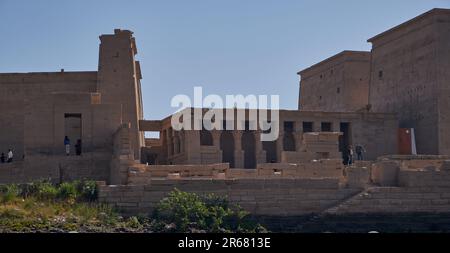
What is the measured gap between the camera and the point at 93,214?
25.7 metres

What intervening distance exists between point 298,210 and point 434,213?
3.94 metres

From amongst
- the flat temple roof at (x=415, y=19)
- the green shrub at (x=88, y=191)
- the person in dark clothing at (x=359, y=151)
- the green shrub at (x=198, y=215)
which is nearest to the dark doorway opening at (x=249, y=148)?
the person in dark clothing at (x=359, y=151)

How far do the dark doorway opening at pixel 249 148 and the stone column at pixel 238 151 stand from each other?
65.5 inches

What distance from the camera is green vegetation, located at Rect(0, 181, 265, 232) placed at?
24859mm

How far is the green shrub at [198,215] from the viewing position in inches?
1005

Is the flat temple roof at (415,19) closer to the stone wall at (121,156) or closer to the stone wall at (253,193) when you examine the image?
the stone wall at (253,193)

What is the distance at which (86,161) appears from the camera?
1200 inches

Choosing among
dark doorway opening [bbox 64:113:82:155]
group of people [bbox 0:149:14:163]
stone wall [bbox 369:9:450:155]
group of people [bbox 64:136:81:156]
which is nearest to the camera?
group of people [bbox 64:136:81:156]

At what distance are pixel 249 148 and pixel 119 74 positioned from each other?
6.12m

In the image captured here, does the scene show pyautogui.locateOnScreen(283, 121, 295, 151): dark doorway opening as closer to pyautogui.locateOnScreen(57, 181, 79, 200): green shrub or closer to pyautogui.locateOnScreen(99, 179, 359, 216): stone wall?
pyautogui.locateOnScreen(99, 179, 359, 216): stone wall

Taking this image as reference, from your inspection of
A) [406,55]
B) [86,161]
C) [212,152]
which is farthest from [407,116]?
[86,161]

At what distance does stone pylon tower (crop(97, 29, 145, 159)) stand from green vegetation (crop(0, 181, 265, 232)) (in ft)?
29.6

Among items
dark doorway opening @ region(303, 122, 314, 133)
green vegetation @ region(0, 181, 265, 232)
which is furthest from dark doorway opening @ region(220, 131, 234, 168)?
green vegetation @ region(0, 181, 265, 232)
